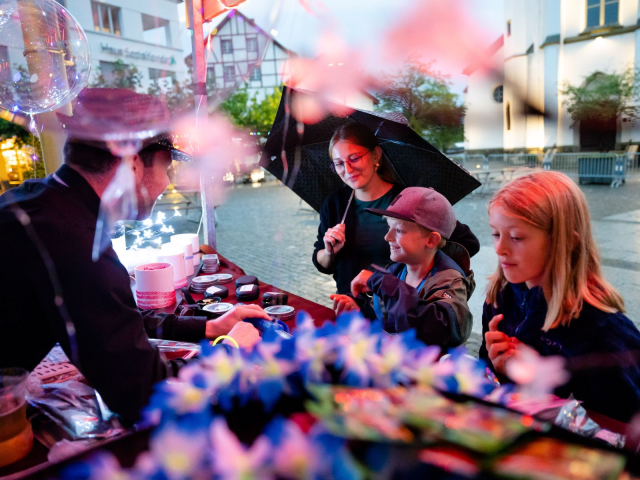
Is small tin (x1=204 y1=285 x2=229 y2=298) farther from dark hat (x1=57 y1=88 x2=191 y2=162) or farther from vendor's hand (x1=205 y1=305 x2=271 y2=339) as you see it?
dark hat (x1=57 y1=88 x2=191 y2=162)

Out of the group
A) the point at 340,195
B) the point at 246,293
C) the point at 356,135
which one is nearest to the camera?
the point at 246,293

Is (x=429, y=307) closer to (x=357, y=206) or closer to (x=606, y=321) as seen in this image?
(x=606, y=321)

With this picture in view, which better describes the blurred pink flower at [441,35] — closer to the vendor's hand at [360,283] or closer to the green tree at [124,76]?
the vendor's hand at [360,283]

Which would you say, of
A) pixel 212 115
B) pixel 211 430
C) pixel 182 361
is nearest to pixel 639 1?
pixel 211 430

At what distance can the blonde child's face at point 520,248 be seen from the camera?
4.88 feet

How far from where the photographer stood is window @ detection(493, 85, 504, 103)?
513mm

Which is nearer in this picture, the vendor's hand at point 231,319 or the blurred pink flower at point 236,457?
the blurred pink flower at point 236,457

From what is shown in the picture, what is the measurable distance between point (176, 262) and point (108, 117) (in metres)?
1.31

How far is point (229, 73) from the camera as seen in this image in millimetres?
2150

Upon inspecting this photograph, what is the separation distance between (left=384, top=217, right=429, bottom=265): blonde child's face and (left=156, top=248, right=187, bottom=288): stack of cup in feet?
4.14

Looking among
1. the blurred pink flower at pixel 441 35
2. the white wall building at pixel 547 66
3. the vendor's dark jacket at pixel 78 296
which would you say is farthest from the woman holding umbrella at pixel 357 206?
the blurred pink flower at pixel 441 35

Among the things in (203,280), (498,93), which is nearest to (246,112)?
(203,280)

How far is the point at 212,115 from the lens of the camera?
3697 mm

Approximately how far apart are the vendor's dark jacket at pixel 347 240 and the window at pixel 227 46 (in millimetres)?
975
